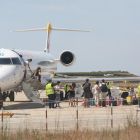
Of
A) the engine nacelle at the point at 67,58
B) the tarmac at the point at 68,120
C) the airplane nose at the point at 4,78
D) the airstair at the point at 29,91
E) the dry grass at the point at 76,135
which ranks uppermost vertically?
the engine nacelle at the point at 67,58

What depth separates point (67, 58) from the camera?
2623 cm

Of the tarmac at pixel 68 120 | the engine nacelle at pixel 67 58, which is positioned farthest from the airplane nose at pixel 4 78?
the engine nacelle at pixel 67 58

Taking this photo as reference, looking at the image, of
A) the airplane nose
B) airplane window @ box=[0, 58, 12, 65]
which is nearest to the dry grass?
the airplane nose

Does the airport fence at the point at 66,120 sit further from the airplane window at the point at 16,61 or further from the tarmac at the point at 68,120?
the airplane window at the point at 16,61

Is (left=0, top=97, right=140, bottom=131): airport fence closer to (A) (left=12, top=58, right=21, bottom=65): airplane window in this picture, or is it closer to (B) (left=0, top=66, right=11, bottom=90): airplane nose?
(B) (left=0, top=66, right=11, bottom=90): airplane nose

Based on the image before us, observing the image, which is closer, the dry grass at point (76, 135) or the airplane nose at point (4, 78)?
the dry grass at point (76, 135)

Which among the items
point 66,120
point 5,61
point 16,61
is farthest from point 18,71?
point 66,120

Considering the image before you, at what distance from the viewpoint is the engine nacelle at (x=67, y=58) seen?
25984mm

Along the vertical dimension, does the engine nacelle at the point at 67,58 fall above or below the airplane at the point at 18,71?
above

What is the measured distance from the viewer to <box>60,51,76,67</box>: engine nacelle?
26.0m

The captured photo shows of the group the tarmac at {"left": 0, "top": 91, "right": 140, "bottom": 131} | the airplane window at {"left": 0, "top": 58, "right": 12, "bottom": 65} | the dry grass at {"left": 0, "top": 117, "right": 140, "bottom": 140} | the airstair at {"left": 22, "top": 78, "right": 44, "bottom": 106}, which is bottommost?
the dry grass at {"left": 0, "top": 117, "right": 140, "bottom": 140}

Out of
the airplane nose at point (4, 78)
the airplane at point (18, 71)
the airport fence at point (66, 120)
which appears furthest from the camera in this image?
the airplane at point (18, 71)

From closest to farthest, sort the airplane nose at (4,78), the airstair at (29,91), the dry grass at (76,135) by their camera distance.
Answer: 1. the dry grass at (76,135)
2. the airplane nose at (4,78)
3. the airstair at (29,91)

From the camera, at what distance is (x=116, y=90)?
26344 millimetres
